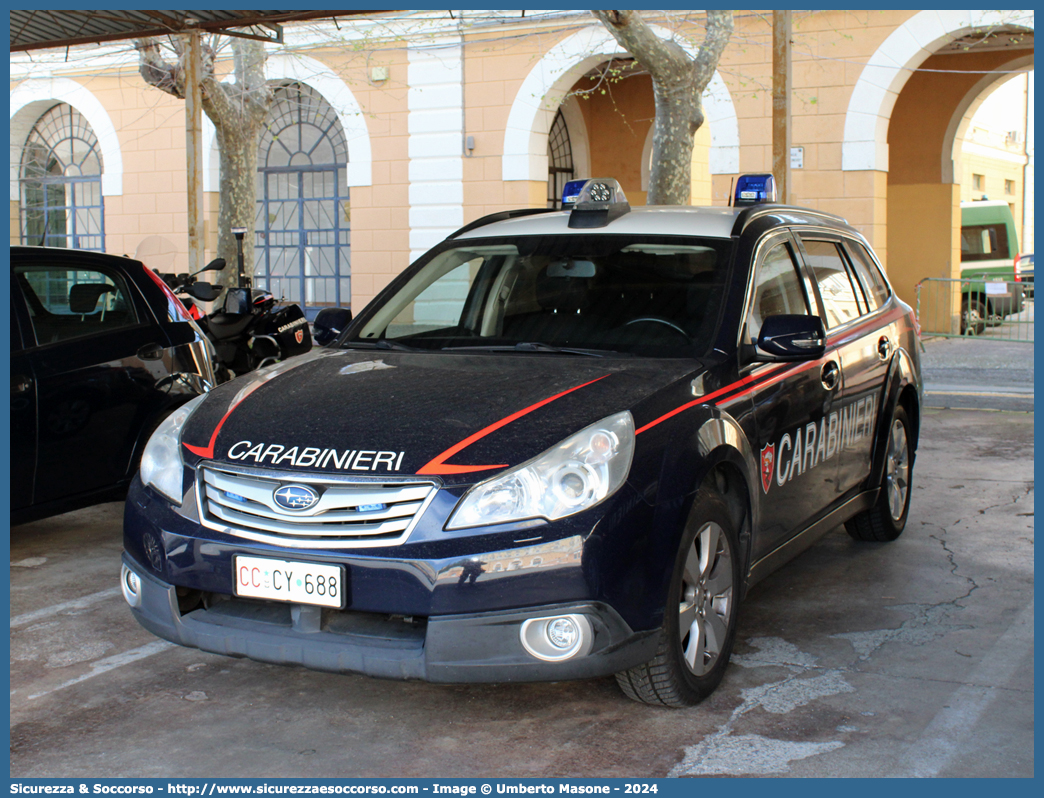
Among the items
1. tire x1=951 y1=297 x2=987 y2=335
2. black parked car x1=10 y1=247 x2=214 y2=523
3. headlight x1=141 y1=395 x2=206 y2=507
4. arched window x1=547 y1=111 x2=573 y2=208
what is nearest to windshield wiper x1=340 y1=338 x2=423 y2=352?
headlight x1=141 y1=395 x2=206 y2=507

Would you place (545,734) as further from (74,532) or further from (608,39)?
(608,39)

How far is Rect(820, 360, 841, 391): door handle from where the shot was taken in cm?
453

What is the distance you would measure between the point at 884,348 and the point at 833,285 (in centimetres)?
52

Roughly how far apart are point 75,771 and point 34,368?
238 cm

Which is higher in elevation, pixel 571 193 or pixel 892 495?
pixel 571 193

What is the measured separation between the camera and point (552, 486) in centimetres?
309

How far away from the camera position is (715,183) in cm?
1580

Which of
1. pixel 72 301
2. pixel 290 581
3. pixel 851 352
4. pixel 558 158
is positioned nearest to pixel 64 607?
pixel 72 301

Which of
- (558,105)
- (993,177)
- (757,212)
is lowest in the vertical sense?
(757,212)

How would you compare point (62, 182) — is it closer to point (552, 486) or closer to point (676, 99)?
point (676, 99)

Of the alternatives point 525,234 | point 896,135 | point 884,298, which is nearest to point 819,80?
point 896,135

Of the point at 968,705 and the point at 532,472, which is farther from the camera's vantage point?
the point at 968,705

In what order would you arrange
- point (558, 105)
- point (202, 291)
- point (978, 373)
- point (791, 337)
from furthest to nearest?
point (558, 105) < point (978, 373) < point (202, 291) < point (791, 337)

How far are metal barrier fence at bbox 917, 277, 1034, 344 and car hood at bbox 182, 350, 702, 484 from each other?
1601cm
